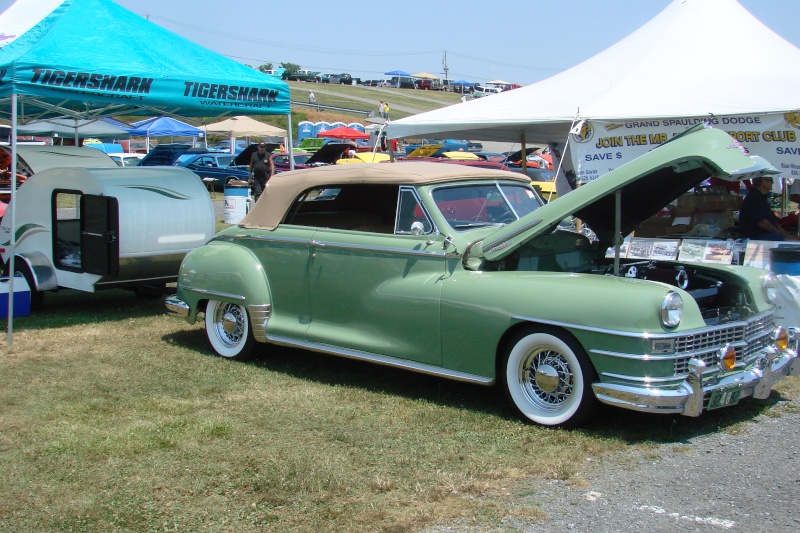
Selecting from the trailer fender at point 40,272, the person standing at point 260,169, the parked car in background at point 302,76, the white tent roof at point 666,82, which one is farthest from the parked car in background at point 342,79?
the trailer fender at point 40,272

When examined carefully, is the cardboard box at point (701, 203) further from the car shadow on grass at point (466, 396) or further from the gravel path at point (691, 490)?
the gravel path at point (691, 490)

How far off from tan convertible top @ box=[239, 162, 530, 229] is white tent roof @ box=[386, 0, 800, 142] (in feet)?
11.5

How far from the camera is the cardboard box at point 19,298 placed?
839 centimetres

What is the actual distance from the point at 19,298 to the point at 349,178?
4.39m

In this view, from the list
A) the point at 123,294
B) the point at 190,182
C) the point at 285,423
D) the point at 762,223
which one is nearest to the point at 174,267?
the point at 190,182

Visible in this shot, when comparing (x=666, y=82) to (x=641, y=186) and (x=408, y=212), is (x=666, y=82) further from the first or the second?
(x=408, y=212)

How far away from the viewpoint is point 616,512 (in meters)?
3.81

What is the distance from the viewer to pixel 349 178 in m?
6.25

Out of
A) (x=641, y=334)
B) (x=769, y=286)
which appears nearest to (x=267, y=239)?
(x=641, y=334)

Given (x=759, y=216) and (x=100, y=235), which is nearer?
(x=100, y=235)

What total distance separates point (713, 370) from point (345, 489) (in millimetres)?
2291

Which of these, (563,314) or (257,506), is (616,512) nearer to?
(563,314)

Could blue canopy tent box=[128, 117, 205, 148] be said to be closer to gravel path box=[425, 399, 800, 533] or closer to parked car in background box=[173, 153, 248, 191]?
parked car in background box=[173, 153, 248, 191]

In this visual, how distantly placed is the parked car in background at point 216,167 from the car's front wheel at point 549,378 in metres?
19.9
